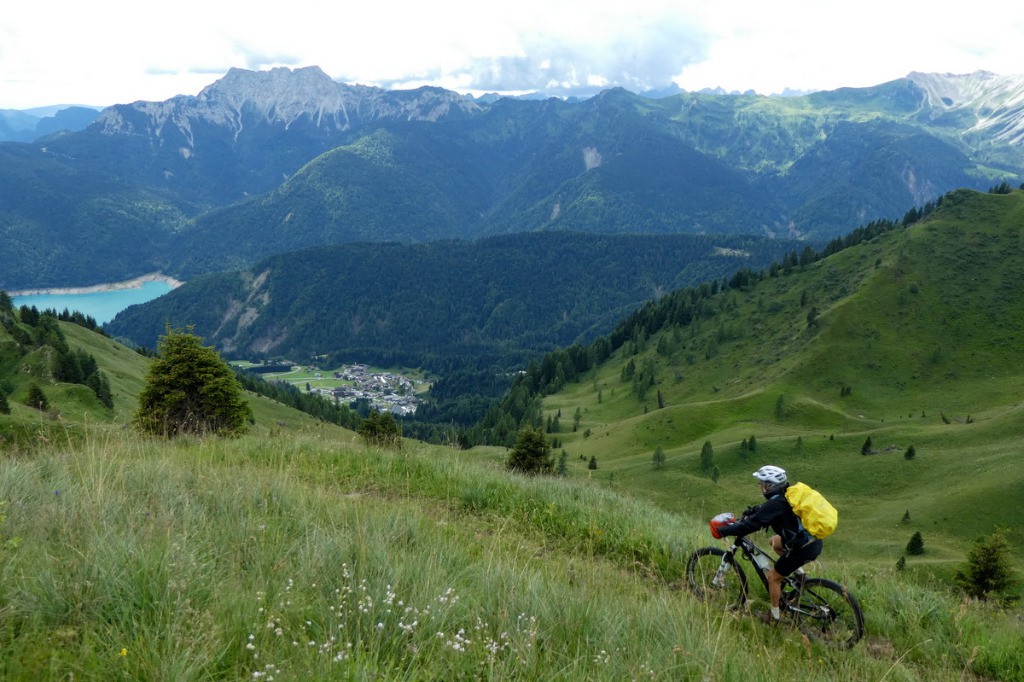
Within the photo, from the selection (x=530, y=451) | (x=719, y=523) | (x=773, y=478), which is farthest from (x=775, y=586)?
(x=530, y=451)

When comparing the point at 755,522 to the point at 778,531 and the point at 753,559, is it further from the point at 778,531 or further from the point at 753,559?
the point at 753,559

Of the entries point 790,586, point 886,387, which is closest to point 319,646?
point 790,586

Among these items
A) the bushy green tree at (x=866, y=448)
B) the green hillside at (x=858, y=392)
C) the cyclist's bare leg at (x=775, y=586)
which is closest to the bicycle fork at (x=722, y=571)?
the cyclist's bare leg at (x=775, y=586)

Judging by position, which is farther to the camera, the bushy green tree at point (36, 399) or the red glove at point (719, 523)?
the bushy green tree at point (36, 399)

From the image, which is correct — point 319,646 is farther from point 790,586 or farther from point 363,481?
point 363,481

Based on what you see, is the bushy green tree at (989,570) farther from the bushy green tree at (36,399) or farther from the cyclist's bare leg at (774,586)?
the bushy green tree at (36,399)

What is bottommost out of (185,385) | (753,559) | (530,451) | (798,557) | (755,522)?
(530,451)

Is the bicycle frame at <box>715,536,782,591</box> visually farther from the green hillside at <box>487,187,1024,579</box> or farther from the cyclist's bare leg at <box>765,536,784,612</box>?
the green hillside at <box>487,187,1024,579</box>

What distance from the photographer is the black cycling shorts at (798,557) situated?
25.1 feet

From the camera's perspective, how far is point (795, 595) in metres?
7.99

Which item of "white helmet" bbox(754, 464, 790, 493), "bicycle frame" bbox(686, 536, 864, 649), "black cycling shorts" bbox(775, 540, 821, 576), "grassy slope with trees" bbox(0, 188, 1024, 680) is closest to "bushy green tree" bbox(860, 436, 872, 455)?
"grassy slope with trees" bbox(0, 188, 1024, 680)

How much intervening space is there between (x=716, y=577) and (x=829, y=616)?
1.54m

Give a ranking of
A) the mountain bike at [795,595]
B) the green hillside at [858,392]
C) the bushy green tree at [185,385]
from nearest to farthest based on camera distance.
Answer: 1. the mountain bike at [795,595]
2. the bushy green tree at [185,385]
3. the green hillside at [858,392]

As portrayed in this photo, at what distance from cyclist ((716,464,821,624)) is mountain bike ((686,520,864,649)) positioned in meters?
0.21
